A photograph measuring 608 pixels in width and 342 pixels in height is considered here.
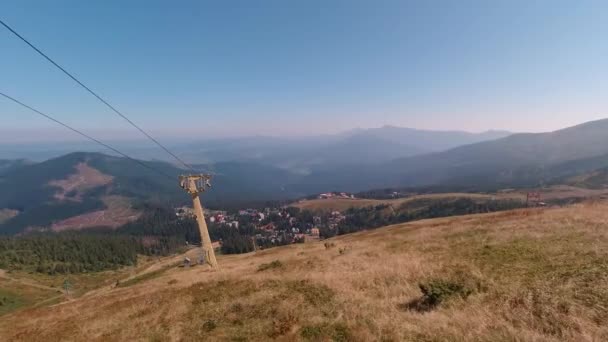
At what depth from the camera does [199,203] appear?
3747 cm

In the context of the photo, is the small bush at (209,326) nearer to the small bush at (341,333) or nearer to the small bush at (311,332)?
the small bush at (311,332)

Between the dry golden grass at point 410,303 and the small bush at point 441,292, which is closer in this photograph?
the dry golden grass at point 410,303

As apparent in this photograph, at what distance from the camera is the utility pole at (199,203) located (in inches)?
1396

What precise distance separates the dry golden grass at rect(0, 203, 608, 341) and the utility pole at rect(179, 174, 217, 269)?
16.9 meters

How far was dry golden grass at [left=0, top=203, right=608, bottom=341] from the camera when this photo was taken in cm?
748

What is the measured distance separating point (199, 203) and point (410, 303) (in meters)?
31.8

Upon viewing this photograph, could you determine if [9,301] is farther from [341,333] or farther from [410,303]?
[410,303]

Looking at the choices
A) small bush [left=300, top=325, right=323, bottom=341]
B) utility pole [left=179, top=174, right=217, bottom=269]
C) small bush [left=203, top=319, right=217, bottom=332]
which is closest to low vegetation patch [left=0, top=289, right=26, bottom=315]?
utility pole [left=179, top=174, right=217, bottom=269]

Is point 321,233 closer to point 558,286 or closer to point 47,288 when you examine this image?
point 47,288

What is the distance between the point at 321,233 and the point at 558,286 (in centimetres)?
19355

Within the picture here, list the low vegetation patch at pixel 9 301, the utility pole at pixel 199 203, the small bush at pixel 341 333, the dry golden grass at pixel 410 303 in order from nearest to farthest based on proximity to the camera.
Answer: the dry golden grass at pixel 410 303 < the small bush at pixel 341 333 < the utility pole at pixel 199 203 < the low vegetation patch at pixel 9 301

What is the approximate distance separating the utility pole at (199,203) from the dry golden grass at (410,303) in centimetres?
1686

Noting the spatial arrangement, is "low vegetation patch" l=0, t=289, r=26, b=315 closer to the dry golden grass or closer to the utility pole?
the utility pole

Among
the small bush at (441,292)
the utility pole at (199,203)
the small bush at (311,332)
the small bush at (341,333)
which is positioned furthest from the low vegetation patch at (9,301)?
the small bush at (441,292)
